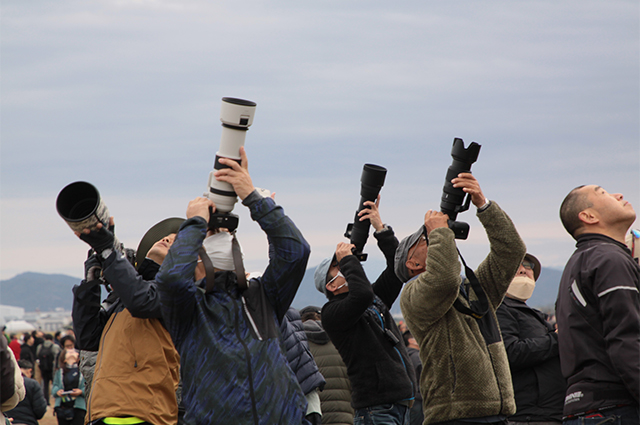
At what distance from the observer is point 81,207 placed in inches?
145

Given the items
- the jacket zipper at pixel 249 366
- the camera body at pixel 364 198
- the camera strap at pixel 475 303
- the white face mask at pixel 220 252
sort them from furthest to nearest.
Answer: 1. the camera body at pixel 364 198
2. the camera strap at pixel 475 303
3. the white face mask at pixel 220 252
4. the jacket zipper at pixel 249 366

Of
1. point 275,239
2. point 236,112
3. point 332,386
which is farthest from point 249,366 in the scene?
point 332,386

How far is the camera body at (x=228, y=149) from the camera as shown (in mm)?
3410

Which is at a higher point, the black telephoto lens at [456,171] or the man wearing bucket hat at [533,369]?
the black telephoto lens at [456,171]

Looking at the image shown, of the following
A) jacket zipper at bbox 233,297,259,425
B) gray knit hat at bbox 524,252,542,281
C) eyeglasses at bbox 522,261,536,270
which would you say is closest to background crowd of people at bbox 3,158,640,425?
jacket zipper at bbox 233,297,259,425

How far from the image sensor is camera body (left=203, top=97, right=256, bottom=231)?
11.2ft

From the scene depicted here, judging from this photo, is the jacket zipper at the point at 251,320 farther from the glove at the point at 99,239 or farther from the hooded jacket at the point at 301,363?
the hooded jacket at the point at 301,363

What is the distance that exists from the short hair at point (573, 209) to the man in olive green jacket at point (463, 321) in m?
0.40

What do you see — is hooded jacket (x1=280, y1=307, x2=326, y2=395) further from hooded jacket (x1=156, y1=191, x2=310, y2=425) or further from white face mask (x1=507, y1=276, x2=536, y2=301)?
white face mask (x1=507, y1=276, x2=536, y2=301)

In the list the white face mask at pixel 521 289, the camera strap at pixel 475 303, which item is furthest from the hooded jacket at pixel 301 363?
the white face mask at pixel 521 289

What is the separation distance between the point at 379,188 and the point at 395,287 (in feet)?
3.42

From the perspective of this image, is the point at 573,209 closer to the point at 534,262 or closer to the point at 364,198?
the point at 364,198

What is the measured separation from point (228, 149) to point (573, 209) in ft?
7.55

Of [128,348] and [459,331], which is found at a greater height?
[459,331]
